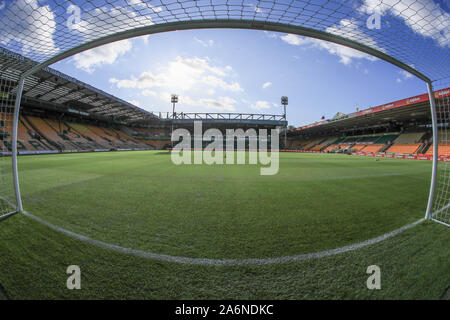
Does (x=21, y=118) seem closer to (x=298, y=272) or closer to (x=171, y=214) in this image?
(x=171, y=214)

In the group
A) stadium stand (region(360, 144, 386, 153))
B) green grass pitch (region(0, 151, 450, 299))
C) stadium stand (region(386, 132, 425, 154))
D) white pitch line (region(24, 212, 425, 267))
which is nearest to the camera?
green grass pitch (region(0, 151, 450, 299))

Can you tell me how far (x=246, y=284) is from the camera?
157cm

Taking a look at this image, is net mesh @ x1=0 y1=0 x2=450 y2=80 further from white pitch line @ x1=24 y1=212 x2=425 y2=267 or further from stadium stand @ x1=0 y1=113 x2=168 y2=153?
stadium stand @ x1=0 y1=113 x2=168 y2=153

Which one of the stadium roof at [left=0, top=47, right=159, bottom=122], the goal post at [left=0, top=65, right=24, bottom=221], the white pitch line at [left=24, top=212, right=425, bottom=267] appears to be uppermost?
the stadium roof at [left=0, top=47, right=159, bottom=122]

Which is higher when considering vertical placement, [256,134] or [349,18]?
[256,134]

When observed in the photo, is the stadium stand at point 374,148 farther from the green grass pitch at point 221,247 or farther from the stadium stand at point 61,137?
the stadium stand at point 61,137

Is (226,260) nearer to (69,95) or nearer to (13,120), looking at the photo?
(13,120)

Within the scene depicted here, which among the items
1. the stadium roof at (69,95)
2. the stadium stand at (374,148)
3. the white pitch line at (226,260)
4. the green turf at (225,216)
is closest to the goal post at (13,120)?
the green turf at (225,216)

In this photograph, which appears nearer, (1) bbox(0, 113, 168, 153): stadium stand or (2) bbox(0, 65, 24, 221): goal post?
(2) bbox(0, 65, 24, 221): goal post

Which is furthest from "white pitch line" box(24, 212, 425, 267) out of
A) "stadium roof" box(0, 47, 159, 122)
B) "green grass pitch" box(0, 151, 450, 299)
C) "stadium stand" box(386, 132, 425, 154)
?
"stadium stand" box(386, 132, 425, 154)

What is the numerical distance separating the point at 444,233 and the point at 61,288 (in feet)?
16.5

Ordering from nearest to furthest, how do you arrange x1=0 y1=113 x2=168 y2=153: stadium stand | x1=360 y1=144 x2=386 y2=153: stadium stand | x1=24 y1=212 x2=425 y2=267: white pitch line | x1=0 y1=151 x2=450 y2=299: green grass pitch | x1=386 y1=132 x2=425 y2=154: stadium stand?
x1=0 y1=151 x2=450 y2=299: green grass pitch
x1=24 y1=212 x2=425 y2=267: white pitch line
x1=0 y1=113 x2=168 y2=153: stadium stand
x1=386 y1=132 x2=425 y2=154: stadium stand
x1=360 y1=144 x2=386 y2=153: stadium stand

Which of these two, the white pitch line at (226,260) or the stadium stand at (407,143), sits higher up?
the stadium stand at (407,143)
